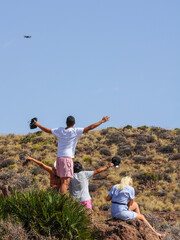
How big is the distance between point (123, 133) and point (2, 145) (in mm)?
11159

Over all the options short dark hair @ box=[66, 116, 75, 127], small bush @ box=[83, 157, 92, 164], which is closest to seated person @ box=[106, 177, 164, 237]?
short dark hair @ box=[66, 116, 75, 127]

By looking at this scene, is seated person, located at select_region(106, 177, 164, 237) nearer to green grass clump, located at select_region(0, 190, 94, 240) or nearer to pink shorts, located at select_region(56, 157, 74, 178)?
green grass clump, located at select_region(0, 190, 94, 240)

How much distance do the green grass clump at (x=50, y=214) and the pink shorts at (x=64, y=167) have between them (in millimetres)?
510

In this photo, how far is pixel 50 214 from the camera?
726 cm

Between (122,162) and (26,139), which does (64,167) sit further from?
(26,139)

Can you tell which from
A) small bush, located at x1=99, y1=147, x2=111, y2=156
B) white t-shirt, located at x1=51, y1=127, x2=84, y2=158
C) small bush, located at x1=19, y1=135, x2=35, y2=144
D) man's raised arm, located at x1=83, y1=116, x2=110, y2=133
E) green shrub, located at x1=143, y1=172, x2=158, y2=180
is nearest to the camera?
man's raised arm, located at x1=83, y1=116, x2=110, y2=133

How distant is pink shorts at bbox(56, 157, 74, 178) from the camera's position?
791 centimetres

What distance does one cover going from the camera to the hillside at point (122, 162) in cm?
1933

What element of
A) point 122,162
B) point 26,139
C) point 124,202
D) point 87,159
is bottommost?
point 122,162

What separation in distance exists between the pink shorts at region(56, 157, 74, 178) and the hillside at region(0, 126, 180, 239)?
3029 millimetres

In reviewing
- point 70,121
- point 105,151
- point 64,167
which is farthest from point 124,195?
point 105,151

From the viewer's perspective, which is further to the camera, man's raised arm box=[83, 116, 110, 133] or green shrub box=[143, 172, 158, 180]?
green shrub box=[143, 172, 158, 180]

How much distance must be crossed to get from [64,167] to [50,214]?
1032mm

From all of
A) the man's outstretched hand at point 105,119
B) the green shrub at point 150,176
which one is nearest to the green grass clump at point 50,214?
the man's outstretched hand at point 105,119
